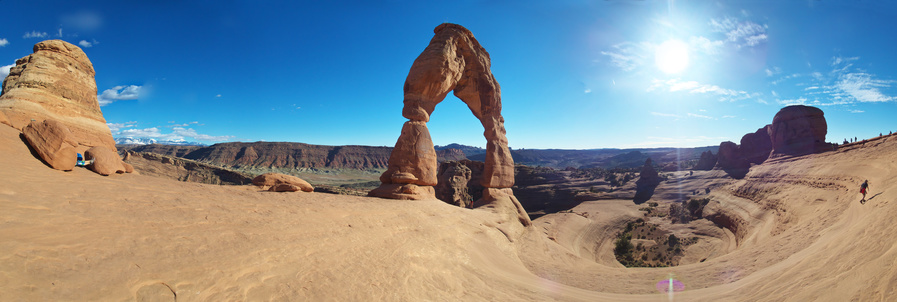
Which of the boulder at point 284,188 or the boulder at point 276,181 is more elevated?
the boulder at point 276,181

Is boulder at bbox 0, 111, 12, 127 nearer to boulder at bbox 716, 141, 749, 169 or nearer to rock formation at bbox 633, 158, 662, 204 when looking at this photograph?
rock formation at bbox 633, 158, 662, 204

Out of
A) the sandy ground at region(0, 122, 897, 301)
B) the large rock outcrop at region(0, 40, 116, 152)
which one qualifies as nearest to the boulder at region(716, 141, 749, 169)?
the sandy ground at region(0, 122, 897, 301)

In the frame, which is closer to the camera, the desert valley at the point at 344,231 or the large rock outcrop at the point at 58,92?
the desert valley at the point at 344,231

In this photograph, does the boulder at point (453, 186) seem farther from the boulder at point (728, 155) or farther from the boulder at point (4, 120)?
the boulder at point (728, 155)

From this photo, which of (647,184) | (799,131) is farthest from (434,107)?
(647,184)

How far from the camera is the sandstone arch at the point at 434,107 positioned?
40.6ft

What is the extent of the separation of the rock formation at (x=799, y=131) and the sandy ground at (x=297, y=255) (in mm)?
32970

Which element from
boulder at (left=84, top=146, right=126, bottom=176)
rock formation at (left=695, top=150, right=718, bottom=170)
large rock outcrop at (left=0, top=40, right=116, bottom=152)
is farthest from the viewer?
rock formation at (left=695, top=150, right=718, bottom=170)

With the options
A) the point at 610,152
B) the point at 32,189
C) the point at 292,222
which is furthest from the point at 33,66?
the point at 610,152

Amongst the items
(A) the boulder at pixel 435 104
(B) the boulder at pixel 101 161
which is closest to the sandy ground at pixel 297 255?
(B) the boulder at pixel 101 161

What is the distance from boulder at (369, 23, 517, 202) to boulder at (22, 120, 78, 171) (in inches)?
297

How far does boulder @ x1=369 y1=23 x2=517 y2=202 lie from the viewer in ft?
40.5

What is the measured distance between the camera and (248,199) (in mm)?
7031

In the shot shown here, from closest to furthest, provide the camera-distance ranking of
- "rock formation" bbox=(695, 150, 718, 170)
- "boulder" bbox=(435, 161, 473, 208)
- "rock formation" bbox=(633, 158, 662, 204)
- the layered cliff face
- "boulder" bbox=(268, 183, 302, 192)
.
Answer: "boulder" bbox=(268, 183, 302, 192), "boulder" bbox=(435, 161, 473, 208), "rock formation" bbox=(633, 158, 662, 204), "rock formation" bbox=(695, 150, 718, 170), the layered cliff face
